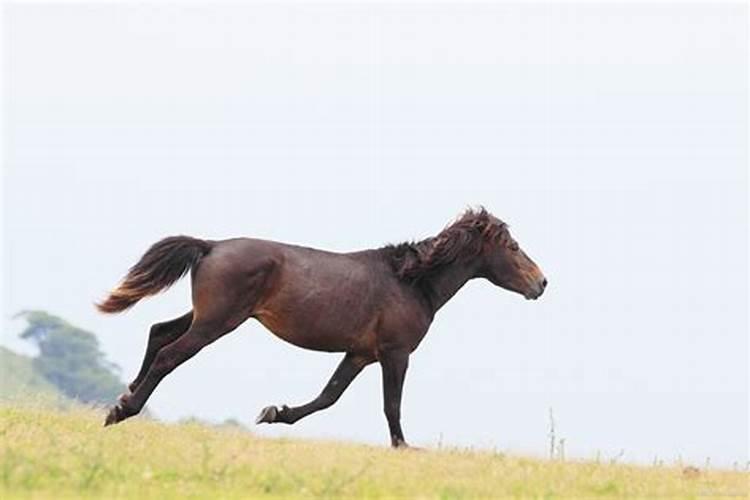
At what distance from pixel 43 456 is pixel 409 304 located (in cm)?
541

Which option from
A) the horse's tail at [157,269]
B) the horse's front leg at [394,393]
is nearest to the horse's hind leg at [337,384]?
the horse's front leg at [394,393]

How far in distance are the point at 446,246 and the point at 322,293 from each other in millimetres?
1568

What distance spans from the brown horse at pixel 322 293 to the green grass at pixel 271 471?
909 mm

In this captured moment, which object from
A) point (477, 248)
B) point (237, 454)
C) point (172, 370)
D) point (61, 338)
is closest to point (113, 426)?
point (172, 370)

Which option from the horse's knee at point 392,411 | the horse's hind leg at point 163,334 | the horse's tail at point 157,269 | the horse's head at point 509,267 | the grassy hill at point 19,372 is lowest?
the horse's knee at point 392,411

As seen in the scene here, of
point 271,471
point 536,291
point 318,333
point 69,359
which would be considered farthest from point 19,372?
point 271,471

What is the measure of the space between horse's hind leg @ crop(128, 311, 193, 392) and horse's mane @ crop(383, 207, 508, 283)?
2.07 m

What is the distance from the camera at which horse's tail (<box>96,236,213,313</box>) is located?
53.3ft

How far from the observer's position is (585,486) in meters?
13.0

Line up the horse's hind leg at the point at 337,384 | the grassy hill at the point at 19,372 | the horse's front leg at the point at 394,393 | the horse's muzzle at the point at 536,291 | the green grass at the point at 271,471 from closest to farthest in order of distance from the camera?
the green grass at the point at 271,471
the horse's front leg at the point at 394,393
the horse's hind leg at the point at 337,384
the horse's muzzle at the point at 536,291
the grassy hill at the point at 19,372

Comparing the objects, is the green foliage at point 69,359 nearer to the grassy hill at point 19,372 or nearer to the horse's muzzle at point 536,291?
the grassy hill at point 19,372

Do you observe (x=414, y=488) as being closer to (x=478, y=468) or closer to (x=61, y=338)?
(x=478, y=468)

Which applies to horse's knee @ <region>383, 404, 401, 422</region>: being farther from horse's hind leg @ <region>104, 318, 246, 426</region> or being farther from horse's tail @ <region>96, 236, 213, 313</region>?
horse's tail @ <region>96, 236, 213, 313</region>

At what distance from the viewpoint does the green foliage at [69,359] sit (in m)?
105
